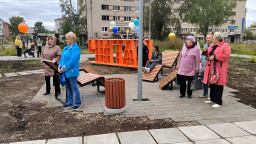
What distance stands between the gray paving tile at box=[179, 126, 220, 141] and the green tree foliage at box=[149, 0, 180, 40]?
1392 inches

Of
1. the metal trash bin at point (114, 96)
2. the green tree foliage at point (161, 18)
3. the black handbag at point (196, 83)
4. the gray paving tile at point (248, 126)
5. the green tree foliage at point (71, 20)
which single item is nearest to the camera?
the gray paving tile at point (248, 126)

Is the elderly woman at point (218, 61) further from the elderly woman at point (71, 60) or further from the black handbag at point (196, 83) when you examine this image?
the elderly woman at point (71, 60)

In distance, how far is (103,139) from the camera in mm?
3264

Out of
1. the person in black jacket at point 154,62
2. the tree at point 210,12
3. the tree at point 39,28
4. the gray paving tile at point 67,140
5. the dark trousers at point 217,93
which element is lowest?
the gray paving tile at point 67,140

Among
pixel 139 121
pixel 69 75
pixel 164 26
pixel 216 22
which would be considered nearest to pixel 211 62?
pixel 139 121

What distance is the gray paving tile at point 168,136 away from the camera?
3.21 meters

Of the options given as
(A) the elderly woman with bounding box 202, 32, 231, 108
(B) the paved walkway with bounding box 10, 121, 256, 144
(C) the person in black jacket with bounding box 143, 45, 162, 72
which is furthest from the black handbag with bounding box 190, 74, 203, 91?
(C) the person in black jacket with bounding box 143, 45, 162, 72

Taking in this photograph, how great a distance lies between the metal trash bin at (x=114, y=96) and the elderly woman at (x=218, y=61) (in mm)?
2108

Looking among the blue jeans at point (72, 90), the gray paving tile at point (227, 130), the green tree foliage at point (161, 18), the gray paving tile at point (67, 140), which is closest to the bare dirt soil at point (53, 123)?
the gray paving tile at point (67, 140)

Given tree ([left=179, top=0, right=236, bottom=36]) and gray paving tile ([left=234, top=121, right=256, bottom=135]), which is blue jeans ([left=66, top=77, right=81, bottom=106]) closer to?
gray paving tile ([left=234, top=121, right=256, bottom=135])

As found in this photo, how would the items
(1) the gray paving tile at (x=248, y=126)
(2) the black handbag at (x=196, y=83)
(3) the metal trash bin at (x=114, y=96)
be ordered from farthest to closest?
(2) the black handbag at (x=196, y=83), (3) the metal trash bin at (x=114, y=96), (1) the gray paving tile at (x=248, y=126)

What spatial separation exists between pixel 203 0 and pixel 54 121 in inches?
1275

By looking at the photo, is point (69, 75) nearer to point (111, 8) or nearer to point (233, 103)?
point (233, 103)

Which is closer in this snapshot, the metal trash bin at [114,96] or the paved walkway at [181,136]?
the paved walkway at [181,136]
